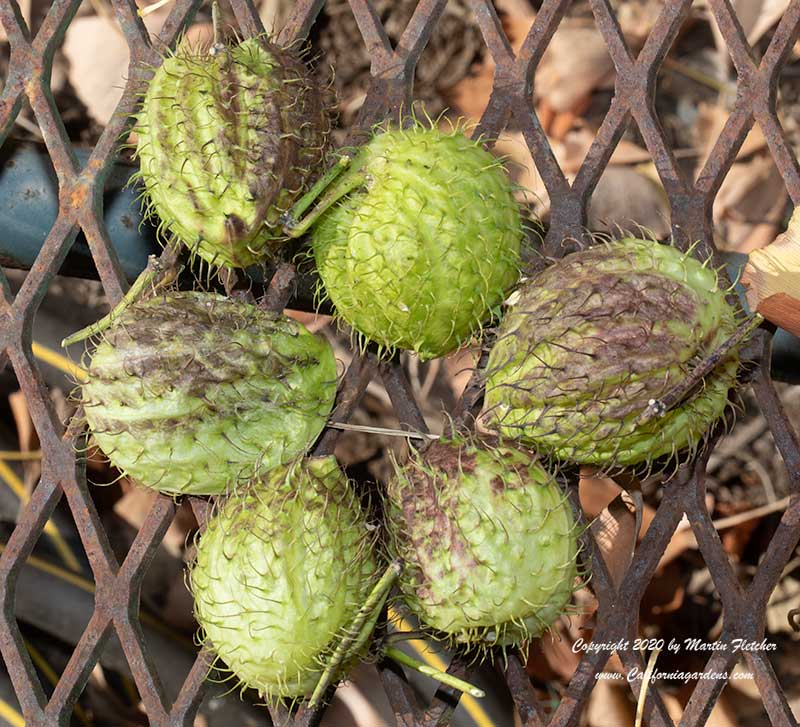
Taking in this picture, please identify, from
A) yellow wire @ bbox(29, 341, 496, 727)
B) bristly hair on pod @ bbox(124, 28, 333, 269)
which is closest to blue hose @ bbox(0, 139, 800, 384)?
bristly hair on pod @ bbox(124, 28, 333, 269)

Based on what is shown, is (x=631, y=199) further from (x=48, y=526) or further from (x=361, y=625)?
(x=48, y=526)

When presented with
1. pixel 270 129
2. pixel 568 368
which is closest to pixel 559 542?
pixel 568 368

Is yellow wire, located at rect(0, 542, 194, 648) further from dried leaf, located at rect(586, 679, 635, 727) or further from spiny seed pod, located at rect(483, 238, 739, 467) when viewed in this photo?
spiny seed pod, located at rect(483, 238, 739, 467)

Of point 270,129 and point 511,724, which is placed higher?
point 270,129

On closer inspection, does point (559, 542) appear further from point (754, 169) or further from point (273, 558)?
point (754, 169)

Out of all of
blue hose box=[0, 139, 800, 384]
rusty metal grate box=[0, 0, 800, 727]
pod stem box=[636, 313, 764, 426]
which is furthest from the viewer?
blue hose box=[0, 139, 800, 384]
